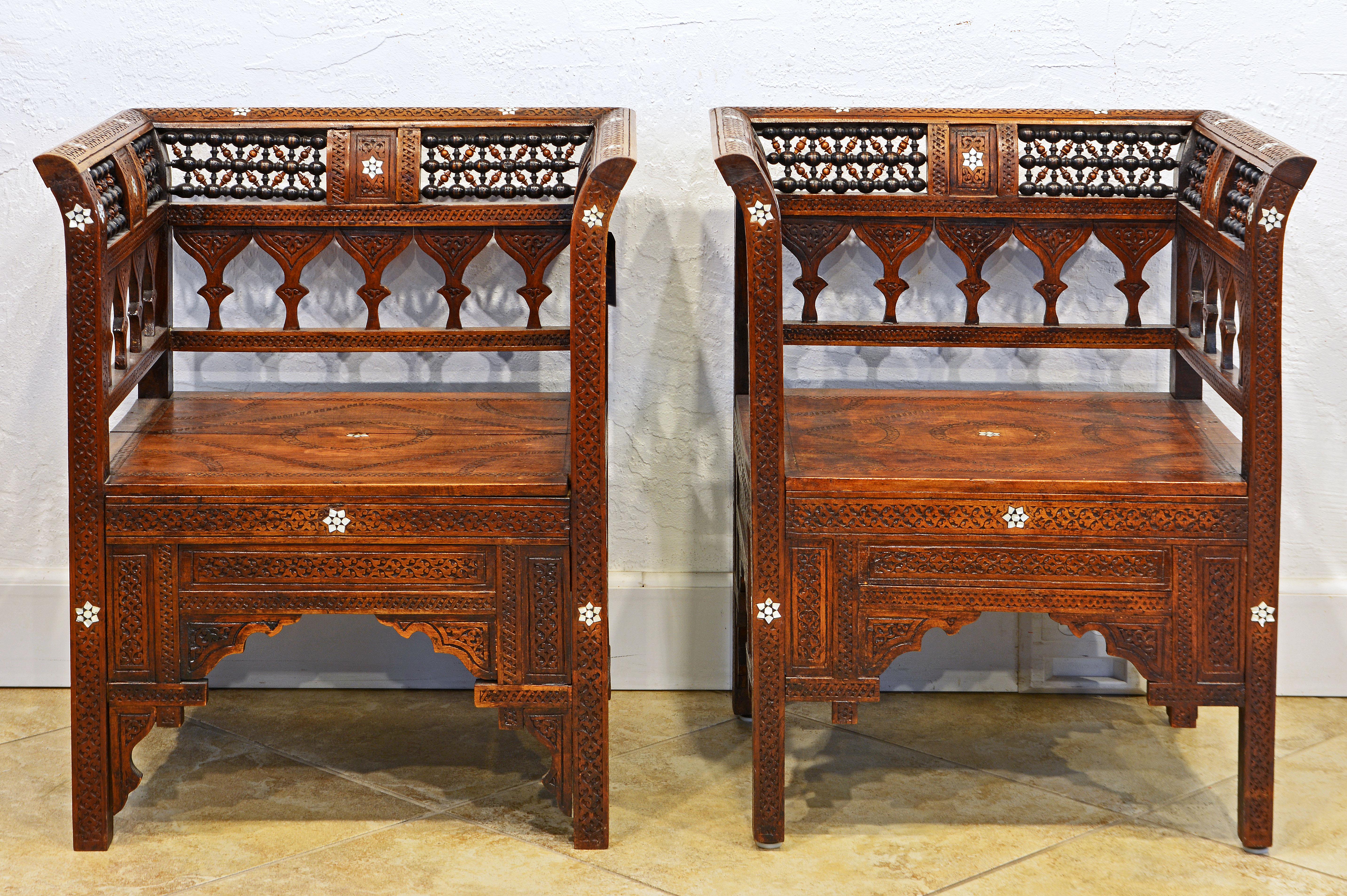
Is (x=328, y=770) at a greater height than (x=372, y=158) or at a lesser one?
lesser

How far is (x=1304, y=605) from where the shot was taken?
286cm

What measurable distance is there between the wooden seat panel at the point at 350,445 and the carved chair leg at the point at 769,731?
1.30ft

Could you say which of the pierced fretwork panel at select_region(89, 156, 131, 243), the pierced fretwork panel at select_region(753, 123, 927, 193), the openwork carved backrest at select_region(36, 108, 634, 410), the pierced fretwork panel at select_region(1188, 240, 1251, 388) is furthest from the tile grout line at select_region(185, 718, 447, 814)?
the pierced fretwork panel at select_region(1188, 240, 1251, 388)

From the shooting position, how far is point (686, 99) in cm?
273

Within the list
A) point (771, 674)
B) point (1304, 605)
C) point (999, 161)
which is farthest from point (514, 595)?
point (1304, 605)

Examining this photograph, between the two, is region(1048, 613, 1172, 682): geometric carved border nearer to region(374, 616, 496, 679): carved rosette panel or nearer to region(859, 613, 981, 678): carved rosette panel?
region(859, 613, 981, 678): carved rosette panel

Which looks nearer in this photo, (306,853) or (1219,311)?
(306,853)

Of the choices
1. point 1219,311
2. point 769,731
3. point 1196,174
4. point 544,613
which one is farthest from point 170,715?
point 1196,174

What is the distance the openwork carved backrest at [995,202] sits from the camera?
251cm

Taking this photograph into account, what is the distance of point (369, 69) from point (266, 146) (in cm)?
33

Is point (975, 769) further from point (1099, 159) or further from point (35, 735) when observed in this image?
point (35, 735)

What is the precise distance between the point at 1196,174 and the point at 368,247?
4.91ft

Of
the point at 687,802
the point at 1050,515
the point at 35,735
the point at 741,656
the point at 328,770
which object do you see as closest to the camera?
the point at 1050,515

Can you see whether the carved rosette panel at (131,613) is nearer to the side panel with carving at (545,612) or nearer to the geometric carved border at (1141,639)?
the side panel with carving at (545,612)
